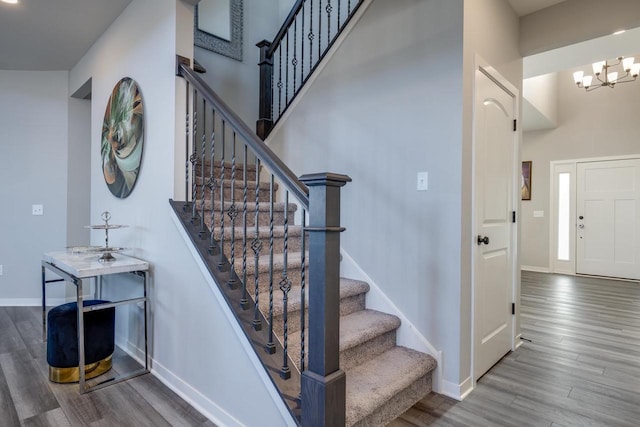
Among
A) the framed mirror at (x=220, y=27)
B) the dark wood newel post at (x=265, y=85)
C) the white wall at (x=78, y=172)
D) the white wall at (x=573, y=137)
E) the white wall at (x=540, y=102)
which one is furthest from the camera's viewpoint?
the white wall at (x=573, y=137)

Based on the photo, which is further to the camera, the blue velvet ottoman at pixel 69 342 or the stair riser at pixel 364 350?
the blue velvet ottoman at pixel 69 342

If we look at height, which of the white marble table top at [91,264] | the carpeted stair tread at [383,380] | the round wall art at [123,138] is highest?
the round wall art at [123,138]

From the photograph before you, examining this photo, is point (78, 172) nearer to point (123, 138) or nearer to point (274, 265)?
point (123, 138)

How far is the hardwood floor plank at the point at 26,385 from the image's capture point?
202cm

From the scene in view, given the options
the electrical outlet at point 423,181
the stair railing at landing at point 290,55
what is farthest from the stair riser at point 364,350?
the stair railing at landing at point 290,55

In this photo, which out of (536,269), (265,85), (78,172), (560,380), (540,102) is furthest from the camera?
(536,269)

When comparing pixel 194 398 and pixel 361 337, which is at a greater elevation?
pixel 361 337

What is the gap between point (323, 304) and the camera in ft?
4.47

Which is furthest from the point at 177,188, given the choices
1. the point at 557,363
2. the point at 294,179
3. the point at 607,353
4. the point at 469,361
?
the point at 607,353

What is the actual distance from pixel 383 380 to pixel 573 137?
6645 millimetres

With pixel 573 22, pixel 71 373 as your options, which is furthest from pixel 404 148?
pixel 71 373

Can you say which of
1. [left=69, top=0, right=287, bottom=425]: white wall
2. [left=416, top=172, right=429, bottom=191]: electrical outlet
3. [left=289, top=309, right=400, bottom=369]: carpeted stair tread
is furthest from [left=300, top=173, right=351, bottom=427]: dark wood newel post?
[left=416, top=172, right=429, bottom=191]: electrical outlet

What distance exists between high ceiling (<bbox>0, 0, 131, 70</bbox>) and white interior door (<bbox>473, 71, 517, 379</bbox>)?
8.97 ft

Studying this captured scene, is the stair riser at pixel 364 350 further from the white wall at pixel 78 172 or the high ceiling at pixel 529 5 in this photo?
the white wall at pixel 78 172
